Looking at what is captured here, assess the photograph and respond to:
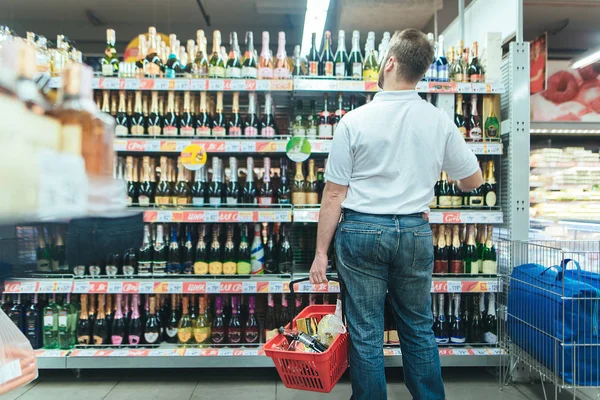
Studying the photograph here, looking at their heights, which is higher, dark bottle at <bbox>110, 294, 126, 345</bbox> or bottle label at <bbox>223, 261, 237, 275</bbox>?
bottle label at <bbox>223, 261, 237, 275</bbox>

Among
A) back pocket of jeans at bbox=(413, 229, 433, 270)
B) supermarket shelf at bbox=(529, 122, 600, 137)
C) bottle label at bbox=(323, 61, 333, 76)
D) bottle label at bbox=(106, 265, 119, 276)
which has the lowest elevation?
bottle label at bbox=(106, 265, 119, 276)

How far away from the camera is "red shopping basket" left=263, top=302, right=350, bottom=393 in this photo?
1.90 meters

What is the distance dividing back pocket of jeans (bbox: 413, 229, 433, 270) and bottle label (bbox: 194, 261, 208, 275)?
1.80 m

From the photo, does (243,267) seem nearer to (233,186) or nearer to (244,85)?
(233,186)

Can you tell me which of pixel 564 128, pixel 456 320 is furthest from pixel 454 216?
pixel 564 128

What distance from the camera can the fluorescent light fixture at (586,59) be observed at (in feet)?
21.9

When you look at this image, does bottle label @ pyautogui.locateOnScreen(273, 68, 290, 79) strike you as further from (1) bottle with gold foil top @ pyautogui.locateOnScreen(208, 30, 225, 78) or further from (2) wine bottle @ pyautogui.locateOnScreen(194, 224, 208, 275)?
(2) wine bottle @ pyautogui.locateOnScreen(194, 224, 208, 275)

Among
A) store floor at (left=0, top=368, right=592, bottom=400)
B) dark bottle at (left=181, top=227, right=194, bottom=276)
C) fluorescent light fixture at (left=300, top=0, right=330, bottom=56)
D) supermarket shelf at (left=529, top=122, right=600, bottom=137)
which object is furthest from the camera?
supermarket shelf at (left=529, top=122, right=600, bottom=137)

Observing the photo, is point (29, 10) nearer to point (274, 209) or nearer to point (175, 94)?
point (175, 94)

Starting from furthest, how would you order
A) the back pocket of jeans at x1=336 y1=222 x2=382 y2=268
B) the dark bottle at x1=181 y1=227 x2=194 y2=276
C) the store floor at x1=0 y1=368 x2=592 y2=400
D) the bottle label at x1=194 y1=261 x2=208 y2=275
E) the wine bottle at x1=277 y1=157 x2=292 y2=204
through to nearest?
the wine bottle at x1=277 y1=157 x2=292 y2=204 → the dark bottle at x1=181 y1=227 x2=194 y2=276 → the bottle label at x1=194 y1=261 x2=208 y2=275 → the store floor at x1=0 y1=368 x2=592 y2=400 → the back pocket of jeans at x1=336 y1=222 x2=382 y2=268

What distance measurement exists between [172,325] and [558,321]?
251cm

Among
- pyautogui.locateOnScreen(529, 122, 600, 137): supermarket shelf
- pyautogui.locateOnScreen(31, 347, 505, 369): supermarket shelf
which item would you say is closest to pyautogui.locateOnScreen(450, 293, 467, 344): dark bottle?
pyautogui.locateOnScreen(31, 347, 505, 369): supermarket shelf

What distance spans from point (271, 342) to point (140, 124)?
2190 millimetres

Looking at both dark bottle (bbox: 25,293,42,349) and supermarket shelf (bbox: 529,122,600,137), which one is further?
supermarket shelf (bbox: 529,122,600,137)
